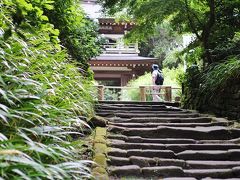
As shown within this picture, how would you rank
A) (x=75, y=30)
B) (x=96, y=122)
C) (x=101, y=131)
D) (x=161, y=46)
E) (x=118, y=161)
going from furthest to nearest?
(x=161, y=46), (x=75, y=30), (x=96, y=122), (x=101, y=131), (x=118, y=161)

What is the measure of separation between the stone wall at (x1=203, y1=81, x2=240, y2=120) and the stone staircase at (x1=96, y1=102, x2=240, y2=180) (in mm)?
317

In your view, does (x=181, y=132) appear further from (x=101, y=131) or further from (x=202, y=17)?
(x=202, y=17)

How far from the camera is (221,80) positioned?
20.4ft

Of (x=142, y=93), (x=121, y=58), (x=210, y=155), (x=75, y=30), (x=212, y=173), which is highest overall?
(x=121, y=58)

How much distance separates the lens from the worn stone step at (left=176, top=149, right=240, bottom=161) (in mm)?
4309

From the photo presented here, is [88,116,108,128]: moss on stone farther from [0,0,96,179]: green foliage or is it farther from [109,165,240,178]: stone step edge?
[109,165,240,178]: stone step edge

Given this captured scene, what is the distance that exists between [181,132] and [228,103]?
1549mm

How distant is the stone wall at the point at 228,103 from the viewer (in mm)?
6031

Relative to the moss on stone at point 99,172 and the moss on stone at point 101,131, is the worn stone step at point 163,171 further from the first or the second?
the moss on stone at point 101,131

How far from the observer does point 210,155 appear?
170 inches

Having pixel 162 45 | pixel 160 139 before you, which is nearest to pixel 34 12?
pixel 160 139

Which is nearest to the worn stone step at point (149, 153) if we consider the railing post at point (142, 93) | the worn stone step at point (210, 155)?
the worn stone step at point (210, 155)

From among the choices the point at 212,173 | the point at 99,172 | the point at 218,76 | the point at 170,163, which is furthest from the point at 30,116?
the point at 218,76

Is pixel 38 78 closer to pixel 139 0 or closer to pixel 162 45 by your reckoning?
pixel 139 0
